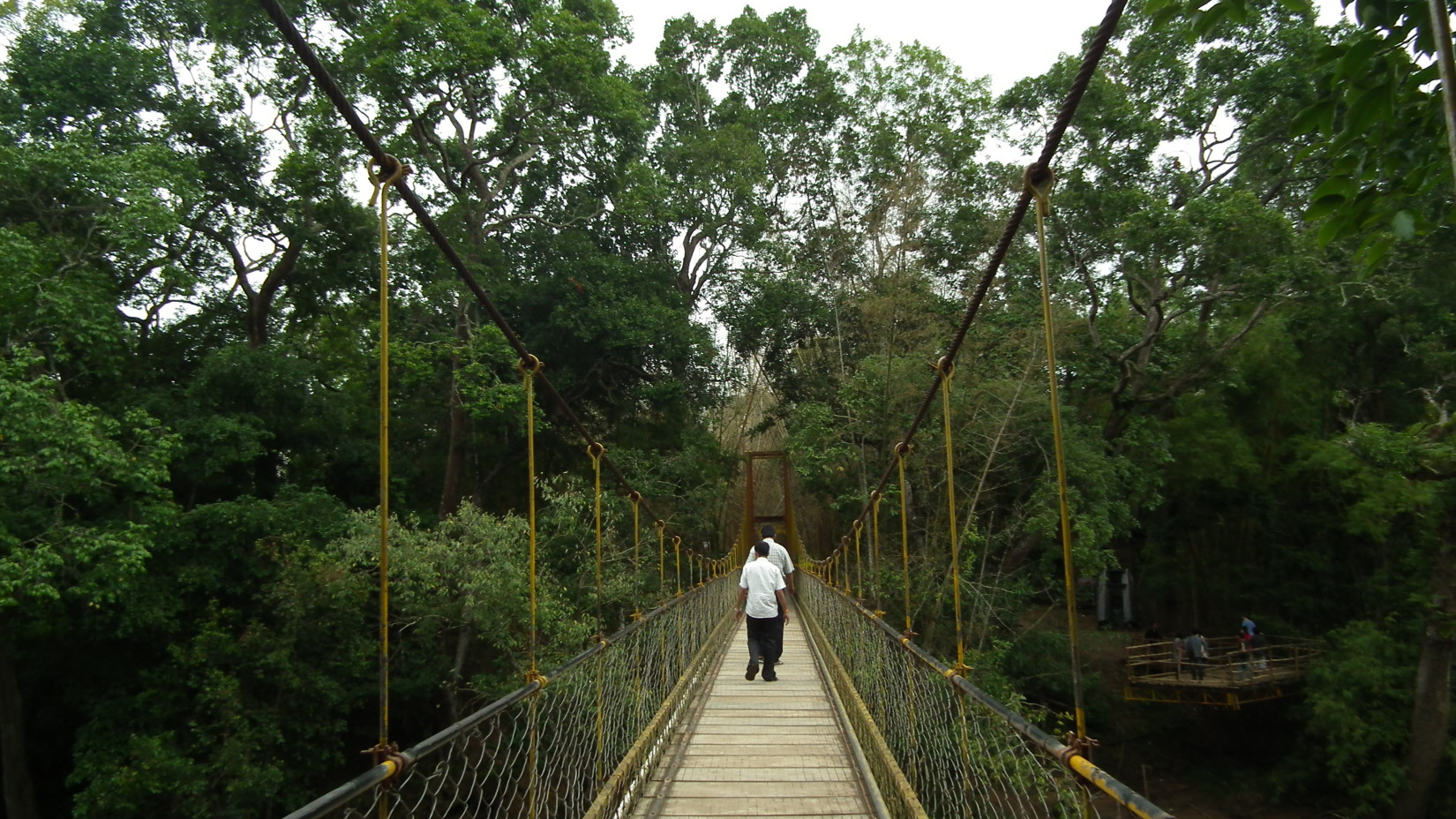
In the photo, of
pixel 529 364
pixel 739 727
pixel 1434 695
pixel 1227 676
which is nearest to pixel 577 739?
pixel 529 364

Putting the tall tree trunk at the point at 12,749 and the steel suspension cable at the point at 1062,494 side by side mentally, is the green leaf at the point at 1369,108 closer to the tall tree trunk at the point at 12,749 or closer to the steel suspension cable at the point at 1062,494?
the steel suspension cable at the point at 1062,494

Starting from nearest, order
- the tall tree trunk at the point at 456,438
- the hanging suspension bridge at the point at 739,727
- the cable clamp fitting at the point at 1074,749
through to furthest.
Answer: the cable clamp fitting at the point at 1074,749 < the hanging suspension bridge at the point at 739,727 < the tall tree trunk at the point at 456,438

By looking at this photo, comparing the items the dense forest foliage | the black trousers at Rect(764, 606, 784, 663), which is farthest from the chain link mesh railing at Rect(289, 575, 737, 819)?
the dense forest foliage

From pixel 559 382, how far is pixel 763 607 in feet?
23.4

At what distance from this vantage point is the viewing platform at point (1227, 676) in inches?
374

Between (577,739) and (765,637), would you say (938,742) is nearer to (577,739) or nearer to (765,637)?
(577,739)

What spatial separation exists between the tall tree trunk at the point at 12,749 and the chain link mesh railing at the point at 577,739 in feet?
21.6

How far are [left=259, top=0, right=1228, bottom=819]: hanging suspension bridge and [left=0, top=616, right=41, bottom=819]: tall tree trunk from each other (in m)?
6.34

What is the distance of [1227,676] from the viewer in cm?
960

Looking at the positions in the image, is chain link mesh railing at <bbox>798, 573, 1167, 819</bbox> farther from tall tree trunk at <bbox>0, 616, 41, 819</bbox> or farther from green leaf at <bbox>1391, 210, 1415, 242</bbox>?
tall tree trunk at <bbox>0, 616, 41, 819</bbox>

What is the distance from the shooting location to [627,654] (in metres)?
2.94

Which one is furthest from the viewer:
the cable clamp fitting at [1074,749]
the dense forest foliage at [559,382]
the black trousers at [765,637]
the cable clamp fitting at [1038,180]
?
the dense forest foliage at [559,382]

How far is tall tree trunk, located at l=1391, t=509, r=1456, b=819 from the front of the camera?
7465 mm

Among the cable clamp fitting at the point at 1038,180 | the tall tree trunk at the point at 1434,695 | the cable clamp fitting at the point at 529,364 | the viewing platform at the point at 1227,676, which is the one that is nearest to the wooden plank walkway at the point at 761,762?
the cable clamp fitting at the point at 529,364
